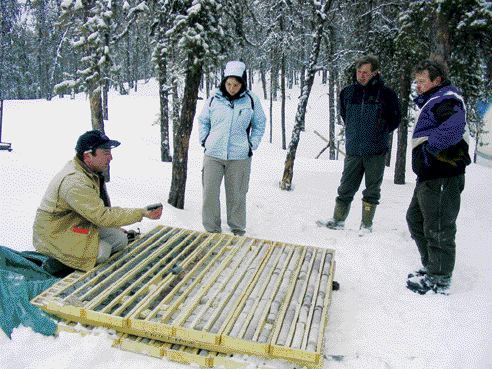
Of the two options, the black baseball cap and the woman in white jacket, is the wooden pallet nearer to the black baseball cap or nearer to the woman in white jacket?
the woman in white jacket

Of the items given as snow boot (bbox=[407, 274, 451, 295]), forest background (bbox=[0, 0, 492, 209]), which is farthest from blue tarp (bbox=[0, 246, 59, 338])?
snow boot (bbox=[407, 274, 451, 295])

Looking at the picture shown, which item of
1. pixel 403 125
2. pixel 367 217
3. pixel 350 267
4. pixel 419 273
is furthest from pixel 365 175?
pixel 403 125

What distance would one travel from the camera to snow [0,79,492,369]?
119 inches

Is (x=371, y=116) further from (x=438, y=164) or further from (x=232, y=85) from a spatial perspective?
(x=232, y=85)

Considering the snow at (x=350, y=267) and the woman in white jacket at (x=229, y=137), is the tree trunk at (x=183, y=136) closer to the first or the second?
the snow at (x=350, y=267)

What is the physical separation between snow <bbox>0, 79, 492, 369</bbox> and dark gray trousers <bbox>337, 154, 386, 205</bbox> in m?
0.50

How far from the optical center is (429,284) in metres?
4.11

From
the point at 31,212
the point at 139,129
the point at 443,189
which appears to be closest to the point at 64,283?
the point at 31,212

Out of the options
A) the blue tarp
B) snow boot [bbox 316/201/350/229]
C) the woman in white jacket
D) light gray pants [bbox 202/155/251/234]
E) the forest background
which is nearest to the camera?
the blue tarp

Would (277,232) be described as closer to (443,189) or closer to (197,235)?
(197,235)

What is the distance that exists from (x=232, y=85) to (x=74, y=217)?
7.07 feet

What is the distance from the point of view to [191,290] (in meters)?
3.62

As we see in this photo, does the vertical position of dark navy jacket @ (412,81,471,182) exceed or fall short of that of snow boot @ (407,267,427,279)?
it exceeds it

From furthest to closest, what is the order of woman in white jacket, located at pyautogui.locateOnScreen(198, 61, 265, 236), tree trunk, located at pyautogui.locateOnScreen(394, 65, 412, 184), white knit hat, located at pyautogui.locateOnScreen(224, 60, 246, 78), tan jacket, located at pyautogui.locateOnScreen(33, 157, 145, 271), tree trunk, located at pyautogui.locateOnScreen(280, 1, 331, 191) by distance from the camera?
Answer: tree trunk, located at pyautogui.locateOnScreen(394, 65, 412, 184) < tree trunk, located at pyautogui.locateOnScreen(280, 1, 331, 191) < woman in white jacket, located at pyautogui.locateOnScreen(198, 61, 265, 236) < white knit hat, located at pyautogui.locateOnScreen(224, 60, 246, 78) < tan jacket, located at pyautogui.locateOnScreen(33, 157, 145, 271)
